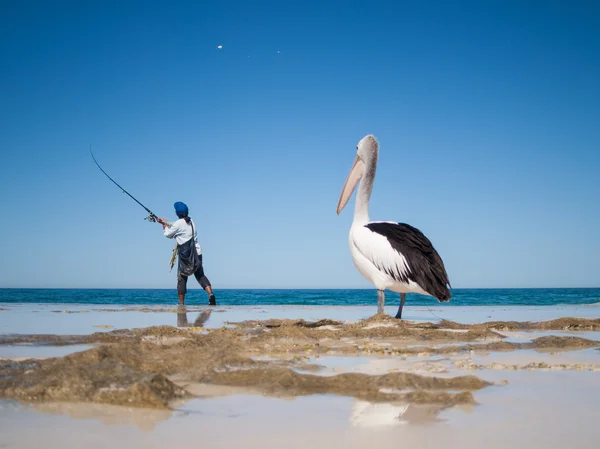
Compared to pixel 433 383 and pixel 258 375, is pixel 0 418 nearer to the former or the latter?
pixel 258 375

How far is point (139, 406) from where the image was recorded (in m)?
2.26

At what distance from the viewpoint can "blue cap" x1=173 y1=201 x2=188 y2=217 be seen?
471 inches

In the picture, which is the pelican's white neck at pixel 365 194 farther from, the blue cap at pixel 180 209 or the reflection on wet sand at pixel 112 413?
the reflection on wet sand at pixel 112 413

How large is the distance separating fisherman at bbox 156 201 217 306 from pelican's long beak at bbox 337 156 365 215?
4283mm

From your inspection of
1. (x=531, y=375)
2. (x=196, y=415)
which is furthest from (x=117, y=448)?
(x=531, y=375)

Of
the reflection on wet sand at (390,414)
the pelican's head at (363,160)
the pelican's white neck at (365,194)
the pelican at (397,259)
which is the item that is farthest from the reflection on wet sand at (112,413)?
the pelican's head at (363,160)

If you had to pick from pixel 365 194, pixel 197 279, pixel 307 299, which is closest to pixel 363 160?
pixel 365 194

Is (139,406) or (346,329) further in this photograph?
(346,329)

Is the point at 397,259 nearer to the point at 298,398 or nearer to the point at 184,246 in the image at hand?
the point at 298,398

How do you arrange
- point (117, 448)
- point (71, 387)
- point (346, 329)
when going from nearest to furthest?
point (117, 448), point (71, 387), point (346, 329)

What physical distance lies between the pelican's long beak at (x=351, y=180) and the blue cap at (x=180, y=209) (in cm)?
440

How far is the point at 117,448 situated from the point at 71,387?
836 millimetres

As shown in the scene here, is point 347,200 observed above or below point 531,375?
above

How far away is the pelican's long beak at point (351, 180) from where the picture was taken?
862 centimetres
